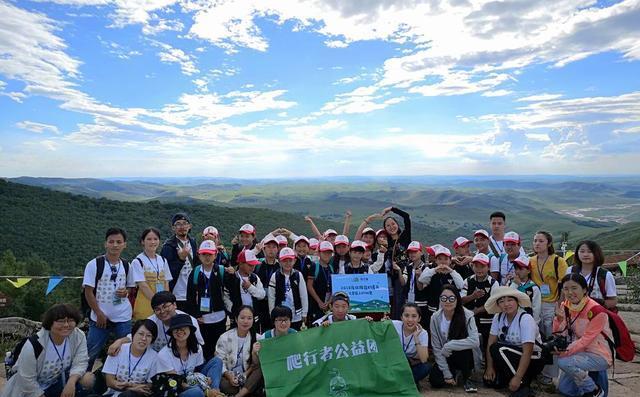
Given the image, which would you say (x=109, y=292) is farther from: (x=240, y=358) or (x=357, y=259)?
(x=357, y=259)

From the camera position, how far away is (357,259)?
751cm

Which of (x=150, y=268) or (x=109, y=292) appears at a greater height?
(x=150, y=268)

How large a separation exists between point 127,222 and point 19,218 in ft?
39.0

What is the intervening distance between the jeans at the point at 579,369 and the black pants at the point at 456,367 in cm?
118

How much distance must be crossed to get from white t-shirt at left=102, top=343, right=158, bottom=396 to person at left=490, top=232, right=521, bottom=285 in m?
5.41

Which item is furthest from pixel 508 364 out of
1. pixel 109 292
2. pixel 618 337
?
pixel 109 292

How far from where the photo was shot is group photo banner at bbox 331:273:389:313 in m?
7.22

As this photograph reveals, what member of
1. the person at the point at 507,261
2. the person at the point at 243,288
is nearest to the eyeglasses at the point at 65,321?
the person at the point at 243,288

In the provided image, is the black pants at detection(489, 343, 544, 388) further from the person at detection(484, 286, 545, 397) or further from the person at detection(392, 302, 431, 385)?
the person at detection(392, 302, 431, 385)

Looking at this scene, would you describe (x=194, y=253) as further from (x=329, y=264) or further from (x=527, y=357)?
(x=527, y=357)

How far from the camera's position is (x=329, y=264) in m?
7.84

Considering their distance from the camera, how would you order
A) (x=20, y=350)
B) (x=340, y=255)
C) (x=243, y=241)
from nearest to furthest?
(x=20, y=350) < (x=340, y=255) < (x=243, y=241)

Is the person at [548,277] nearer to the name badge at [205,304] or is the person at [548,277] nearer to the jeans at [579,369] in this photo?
the jeans at [579,369]

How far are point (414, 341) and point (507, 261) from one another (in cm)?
235
